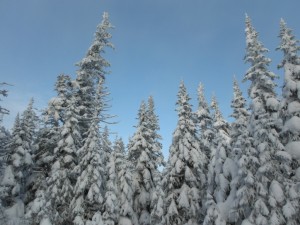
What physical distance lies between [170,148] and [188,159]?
2228mm

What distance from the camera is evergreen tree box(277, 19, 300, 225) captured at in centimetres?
1889

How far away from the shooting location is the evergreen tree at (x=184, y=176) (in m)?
27.1

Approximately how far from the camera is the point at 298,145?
2044cm

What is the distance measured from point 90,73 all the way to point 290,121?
23474 mm

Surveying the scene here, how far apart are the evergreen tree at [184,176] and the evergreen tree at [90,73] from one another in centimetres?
1042

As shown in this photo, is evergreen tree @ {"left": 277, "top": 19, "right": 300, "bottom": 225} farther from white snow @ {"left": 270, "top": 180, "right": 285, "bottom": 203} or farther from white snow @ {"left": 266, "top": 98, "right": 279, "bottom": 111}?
white snow @ {"left": 266, "top": 98, "right": 279, "bottom": 111}

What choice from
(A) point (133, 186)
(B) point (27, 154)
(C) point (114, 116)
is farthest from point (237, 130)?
(B) point (27, 154)

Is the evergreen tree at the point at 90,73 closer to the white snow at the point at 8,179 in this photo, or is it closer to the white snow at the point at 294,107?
the white snow at the point at 8,179

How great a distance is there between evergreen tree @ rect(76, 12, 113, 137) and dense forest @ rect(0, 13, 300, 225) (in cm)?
15

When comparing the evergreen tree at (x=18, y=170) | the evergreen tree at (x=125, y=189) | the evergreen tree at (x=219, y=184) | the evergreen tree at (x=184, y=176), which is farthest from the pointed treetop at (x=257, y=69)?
the evergreen tree at (x=18, y=170)

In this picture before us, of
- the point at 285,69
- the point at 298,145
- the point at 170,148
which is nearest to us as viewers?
the point at 298,145

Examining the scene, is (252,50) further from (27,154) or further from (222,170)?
(27,154)

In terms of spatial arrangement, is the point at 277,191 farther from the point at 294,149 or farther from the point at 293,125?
the point at 293,125

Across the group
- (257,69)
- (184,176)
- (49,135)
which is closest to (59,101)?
(49,135)
